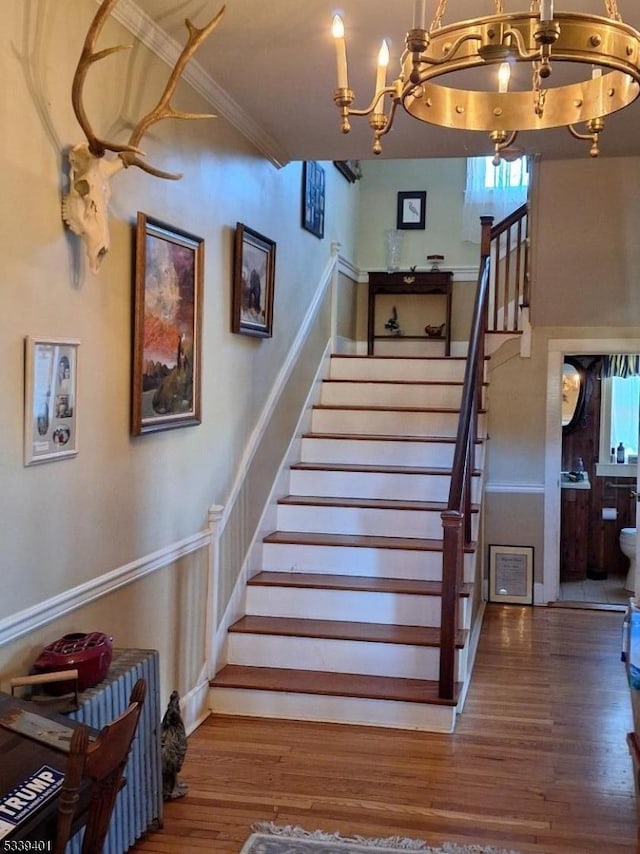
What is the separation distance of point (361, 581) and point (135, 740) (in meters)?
1.87

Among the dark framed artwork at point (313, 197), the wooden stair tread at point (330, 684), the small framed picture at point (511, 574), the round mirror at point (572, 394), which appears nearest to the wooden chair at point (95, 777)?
the wooden stair tread at point (330, 684)

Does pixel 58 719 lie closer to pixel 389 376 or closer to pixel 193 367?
pixel 193 367

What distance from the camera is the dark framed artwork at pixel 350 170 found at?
631 cm

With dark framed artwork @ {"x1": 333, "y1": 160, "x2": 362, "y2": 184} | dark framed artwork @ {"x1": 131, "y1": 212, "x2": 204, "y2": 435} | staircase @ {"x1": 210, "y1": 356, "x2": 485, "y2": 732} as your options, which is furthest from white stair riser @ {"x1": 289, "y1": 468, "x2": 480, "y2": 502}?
dark framed artwork @ {"x1": 333, "y1": 160, "x2": 362, "y2": 184}

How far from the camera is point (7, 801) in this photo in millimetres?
1471

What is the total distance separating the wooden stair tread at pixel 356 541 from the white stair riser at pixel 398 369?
1686 mm

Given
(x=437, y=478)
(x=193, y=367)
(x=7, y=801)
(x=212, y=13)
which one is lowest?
(x=7, y=801)

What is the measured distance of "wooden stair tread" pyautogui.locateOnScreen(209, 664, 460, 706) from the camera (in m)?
3.48

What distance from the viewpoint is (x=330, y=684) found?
11.8 ft

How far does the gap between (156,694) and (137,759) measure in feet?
0.66

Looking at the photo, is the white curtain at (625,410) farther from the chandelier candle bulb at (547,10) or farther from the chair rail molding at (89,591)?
the chandelier candle bulb at (547,10)

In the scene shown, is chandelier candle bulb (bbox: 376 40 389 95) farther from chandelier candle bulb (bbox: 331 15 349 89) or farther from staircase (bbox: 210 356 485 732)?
staircase (bbox: 210 356 485 732)

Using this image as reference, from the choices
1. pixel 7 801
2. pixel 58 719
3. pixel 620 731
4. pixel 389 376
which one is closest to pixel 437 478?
pixel 389 376

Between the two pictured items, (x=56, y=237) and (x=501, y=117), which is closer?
(x=501, y=117)
